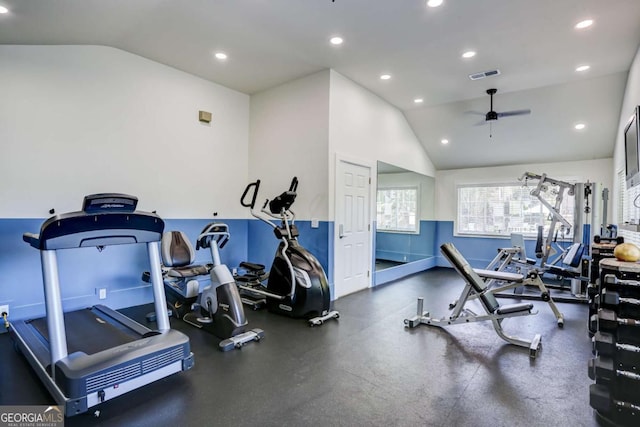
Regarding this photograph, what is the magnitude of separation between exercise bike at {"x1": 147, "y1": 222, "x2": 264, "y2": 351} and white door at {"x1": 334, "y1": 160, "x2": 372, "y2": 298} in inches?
70.8

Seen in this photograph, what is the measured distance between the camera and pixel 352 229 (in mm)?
5102

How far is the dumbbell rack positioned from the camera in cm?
194

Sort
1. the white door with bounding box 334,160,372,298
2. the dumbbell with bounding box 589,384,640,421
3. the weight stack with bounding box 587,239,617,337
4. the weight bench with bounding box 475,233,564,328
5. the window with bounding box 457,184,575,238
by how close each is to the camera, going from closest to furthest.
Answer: the dumbbell with bounding box 589,384,640,421
the weight stack with bounding box 587,239,617,337
the weight bench with bounding box 475,233,564,328
the white door with bounding box 334,160,372,298
the window with bounding box 457,184,575,238

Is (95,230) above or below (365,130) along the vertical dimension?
below

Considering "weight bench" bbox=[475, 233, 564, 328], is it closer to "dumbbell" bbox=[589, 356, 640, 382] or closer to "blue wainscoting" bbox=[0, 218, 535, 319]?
"dumbbell" bbox=[589, 356, 640, 382]

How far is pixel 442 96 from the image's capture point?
18.6 feet

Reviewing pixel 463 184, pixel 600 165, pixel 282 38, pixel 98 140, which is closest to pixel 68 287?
pixel 98 140

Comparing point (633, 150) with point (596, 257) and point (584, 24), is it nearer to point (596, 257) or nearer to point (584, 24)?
point (596, 257)

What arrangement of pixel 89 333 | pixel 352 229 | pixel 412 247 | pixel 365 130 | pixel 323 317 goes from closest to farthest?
pixel 89 333 < pixel 323 317 < pixel 352 229 < pixel 365 130 < pixel 412 247

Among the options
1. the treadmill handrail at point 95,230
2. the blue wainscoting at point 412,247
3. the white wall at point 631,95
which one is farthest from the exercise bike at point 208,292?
the white wall at point 631,95

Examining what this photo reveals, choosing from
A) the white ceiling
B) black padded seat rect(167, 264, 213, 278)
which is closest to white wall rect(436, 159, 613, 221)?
the white ceiling

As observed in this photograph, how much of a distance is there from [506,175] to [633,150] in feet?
14.2

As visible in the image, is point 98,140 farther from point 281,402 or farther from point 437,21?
point 437,21

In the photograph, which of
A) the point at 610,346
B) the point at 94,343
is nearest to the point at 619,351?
the point at 610,346
